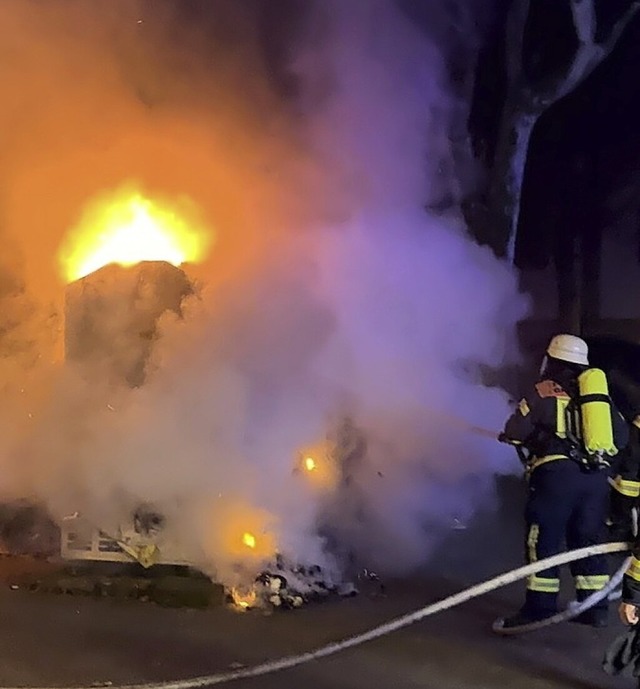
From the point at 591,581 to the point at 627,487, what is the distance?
2.70ft

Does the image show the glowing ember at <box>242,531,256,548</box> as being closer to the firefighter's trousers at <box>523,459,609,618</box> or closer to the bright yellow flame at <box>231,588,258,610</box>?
the bright yellow flame at <box>231,588,258,610</box>

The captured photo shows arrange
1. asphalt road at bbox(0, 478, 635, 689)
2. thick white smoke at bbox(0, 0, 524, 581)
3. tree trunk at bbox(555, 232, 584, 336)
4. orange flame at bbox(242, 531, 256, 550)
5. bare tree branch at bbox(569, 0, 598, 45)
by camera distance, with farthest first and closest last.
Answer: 1. tree trunk at bbox(555, 232, 584, 336)
2. bare tree branch at bbox(569, 0, 598, 45)
3. thick white smoke at bbox(0, 0, 524, 581)
4. orange flame at bbox(242, 531, 256, 550)
5. asphalt road at bbox(0, 478, 635, 689)

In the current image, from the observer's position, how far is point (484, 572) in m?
5.55

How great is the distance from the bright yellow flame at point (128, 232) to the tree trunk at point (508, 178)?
1986 millimetres

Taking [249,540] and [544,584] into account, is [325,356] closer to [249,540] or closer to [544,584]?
[249,540]

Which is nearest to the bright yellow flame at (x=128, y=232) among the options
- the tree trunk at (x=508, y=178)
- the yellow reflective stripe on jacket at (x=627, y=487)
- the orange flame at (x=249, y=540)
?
the tree trunk at (x=508, y=178)

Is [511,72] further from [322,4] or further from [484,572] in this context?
[484,572]

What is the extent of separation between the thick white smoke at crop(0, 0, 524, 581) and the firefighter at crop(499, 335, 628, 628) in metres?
1.18

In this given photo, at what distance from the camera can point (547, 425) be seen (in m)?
4.61

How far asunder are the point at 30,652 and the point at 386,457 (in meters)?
2.57

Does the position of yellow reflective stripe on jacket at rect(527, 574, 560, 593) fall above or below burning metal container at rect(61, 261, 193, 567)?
below

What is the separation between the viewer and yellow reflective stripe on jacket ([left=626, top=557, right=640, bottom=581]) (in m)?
3.31

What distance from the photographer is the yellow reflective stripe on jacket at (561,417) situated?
456 cm

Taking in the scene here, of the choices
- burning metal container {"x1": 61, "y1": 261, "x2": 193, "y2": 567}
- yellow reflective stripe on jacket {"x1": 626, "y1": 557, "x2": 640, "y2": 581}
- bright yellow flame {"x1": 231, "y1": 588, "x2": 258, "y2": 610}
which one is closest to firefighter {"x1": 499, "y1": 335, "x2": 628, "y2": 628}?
yellow reflective stripe on jacket {"x1": 626, "y1": 557, "x2": 640, "y2": 581}
